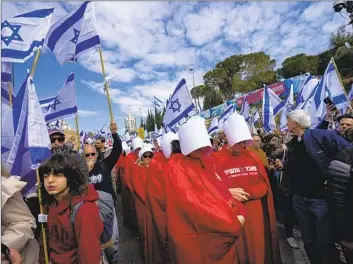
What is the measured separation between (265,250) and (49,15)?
389 centimetres

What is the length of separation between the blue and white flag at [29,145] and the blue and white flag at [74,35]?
1735 millimetres

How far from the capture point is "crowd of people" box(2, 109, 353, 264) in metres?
1.98

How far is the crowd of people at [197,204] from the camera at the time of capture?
6.50 ft

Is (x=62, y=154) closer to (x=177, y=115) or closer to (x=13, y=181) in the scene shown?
(x=13, y=181)

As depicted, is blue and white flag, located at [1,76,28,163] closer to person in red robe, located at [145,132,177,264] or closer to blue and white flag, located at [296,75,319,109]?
person in red robe, located at [145,132,177,264]

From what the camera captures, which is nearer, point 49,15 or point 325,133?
point 325,133

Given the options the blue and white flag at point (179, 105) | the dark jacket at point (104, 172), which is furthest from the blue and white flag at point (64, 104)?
the blue and white flag at point (179, 105)

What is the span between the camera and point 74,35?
4074 millimetres

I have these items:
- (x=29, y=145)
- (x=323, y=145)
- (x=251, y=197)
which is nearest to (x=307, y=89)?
(x=323, y=145)

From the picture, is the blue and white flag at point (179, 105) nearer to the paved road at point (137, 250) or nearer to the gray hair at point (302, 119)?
the paved road at point (137, 250)

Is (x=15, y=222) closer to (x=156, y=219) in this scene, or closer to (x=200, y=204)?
(x=200, y=204)

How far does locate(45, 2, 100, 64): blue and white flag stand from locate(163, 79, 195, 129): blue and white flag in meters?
2.36

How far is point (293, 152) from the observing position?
3.48m

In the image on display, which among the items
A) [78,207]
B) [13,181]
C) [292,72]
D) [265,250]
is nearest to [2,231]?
[13,181]
